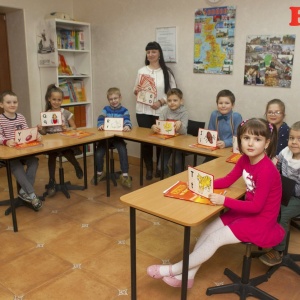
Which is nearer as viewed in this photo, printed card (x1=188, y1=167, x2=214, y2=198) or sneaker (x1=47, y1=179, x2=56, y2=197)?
printed card (x1=188, y1=167, x2=214, y2=198)

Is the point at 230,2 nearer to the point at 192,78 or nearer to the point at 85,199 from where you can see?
the point at 192,78

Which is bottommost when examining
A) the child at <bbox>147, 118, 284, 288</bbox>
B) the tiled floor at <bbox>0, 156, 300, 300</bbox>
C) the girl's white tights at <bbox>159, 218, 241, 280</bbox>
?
the tiled floor at <bbox>0, 156, 300, 300</bbox>

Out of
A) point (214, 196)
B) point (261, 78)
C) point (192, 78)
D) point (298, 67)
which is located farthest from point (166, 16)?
point (214, 196)

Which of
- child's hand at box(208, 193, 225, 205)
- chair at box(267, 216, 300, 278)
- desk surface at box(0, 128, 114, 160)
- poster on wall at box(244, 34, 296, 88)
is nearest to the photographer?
child's hand at box(208, 193, 225, 205)

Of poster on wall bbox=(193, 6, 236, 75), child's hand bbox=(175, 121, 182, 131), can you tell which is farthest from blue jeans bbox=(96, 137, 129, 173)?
poster on wall bbox=(193, 6, 236, 75)

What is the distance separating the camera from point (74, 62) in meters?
5.37

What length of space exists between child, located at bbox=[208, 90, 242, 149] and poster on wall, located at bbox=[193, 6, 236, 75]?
2.32 ft

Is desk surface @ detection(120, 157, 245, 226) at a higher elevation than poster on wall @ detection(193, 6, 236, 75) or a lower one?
lower

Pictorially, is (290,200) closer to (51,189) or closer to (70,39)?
(51,189)

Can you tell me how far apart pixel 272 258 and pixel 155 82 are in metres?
2.62

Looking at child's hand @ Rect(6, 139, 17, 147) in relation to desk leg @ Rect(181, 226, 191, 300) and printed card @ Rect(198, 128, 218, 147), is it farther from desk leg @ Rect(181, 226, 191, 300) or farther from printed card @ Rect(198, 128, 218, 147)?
desk leg @ Rect(181, 226, 191, 300)

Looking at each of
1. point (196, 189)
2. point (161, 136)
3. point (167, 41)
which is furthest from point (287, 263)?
point (167, 41)

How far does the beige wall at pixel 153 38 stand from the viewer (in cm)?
359

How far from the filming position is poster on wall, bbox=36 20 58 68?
4668mm
